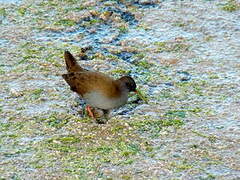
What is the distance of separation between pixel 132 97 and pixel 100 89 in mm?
827

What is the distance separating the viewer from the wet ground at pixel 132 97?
19.6 ft

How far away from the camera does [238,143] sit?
6.27 meters

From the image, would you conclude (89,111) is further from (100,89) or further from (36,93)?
(36,93)

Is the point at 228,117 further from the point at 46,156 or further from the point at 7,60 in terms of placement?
the point at 7,60

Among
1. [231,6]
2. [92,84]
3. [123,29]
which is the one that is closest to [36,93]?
[92,84]

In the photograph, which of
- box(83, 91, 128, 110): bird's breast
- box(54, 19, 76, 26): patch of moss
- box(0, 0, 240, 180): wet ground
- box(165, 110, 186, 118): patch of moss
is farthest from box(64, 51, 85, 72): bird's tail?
box(54, 19, 76, 26): patch of moss

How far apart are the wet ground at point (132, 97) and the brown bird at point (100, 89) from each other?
10.5 inches

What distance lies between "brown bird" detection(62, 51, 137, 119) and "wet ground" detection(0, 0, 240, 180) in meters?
0.27

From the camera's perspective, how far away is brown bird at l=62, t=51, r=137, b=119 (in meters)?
6.63

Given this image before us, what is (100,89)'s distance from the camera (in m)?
6.65

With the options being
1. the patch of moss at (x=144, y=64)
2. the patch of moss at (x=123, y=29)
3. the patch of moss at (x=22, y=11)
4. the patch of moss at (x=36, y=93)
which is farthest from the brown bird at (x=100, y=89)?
the patch of moss at (x=22, y=11)

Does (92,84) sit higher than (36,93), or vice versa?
(92,84)

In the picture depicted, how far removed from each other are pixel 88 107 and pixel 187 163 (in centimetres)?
157

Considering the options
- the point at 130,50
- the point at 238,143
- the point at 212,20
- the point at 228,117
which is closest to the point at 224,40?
the point at 212,20
